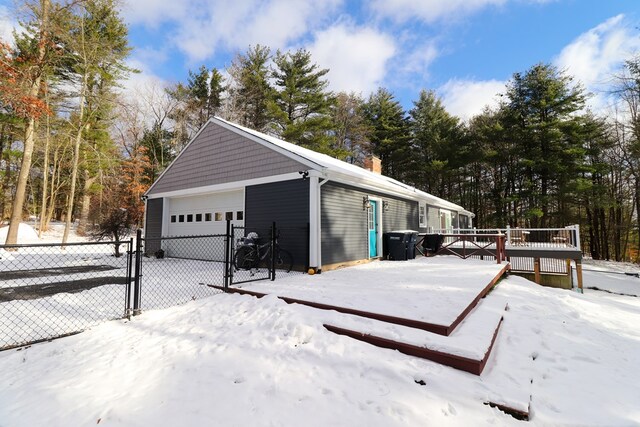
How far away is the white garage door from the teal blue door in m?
4.14

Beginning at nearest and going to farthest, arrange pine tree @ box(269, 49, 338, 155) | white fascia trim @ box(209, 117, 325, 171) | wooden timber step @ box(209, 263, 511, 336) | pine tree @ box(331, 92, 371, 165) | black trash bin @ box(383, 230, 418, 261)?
wooden timber step @ box(209, 263, 511, 336) < white fascia trim @ box(209, 117, 325, 171) < black trash bin @ box(383, 230, 418, 261) < pine tree @ box(269, 49, 338, 155) < pine tree @ box(331, 92, 371, 165)

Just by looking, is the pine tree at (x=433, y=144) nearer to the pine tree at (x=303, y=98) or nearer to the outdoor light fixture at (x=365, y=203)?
the pine tree at (x=303, y=98)

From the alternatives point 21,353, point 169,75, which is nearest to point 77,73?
point 169,75

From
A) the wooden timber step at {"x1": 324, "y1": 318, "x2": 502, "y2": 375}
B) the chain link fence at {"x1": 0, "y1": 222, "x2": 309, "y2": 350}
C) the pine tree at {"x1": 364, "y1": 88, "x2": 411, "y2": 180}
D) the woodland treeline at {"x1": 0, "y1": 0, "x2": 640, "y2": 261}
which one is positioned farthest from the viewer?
the pine tree at {"x1": 364, "y1": 88, "x2": 411, "y2": 180}

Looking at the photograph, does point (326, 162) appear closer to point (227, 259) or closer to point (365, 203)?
point (365, 203)

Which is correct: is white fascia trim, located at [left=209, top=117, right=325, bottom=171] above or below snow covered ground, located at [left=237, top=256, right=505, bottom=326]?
above

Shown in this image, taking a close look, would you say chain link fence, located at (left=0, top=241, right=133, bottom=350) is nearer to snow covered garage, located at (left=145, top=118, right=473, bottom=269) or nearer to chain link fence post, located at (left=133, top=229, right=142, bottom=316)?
chain link fence post, located at (left=133, top=229, right=142, bottom=316)

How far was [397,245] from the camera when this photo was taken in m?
9.70

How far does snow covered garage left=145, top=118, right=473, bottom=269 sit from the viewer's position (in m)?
7.35

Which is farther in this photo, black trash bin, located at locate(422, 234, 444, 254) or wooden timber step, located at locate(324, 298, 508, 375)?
black trash bin, located at locate(422, 234, 444, 254)

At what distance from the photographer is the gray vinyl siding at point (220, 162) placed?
8.24 metres

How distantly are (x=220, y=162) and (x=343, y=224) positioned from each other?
482 centimetres

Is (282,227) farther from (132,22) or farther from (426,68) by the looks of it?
(132,22)

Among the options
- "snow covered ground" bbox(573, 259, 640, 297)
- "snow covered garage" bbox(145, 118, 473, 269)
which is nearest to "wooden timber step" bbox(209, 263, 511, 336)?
"snow covered garage" bbox(145, 118, 473, 269)
